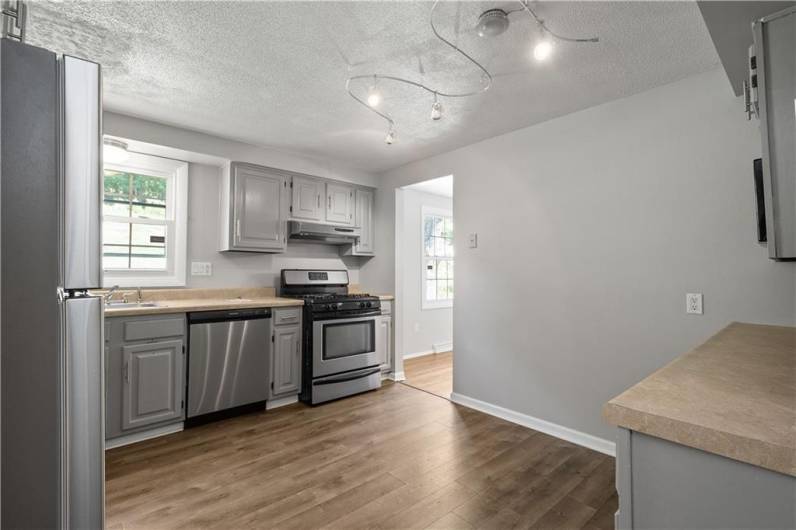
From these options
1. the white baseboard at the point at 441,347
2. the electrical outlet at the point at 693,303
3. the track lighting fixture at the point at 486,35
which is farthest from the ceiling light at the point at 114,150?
the white baseboard at the point at 441,347

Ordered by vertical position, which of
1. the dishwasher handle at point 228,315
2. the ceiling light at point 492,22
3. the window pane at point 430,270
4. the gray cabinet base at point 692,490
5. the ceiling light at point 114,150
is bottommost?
the gray cabinet base at point 692,490

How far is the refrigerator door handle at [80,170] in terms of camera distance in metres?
0.71

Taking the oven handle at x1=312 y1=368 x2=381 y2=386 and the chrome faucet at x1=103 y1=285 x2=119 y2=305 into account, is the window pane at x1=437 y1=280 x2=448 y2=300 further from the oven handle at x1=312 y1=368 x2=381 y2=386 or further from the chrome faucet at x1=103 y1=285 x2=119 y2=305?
the chrome faucet at x1=103 y1=285 x2=119 y2=305

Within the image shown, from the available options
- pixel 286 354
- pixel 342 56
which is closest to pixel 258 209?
pixel 286 354

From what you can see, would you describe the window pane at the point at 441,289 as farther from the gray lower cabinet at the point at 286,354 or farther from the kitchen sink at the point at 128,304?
the kitchen sink at the point at 128,304

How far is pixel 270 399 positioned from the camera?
129 inches

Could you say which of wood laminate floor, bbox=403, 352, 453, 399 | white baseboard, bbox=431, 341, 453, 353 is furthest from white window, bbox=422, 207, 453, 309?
wood laminate floor, bbox=403, 352, 453, 399

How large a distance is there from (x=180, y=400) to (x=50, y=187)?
2603mm

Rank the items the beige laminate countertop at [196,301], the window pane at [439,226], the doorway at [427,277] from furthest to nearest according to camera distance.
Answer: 1. the window pane at [439,226]
2. the doorway at [427,277]
3. the beige laminate countertop at [196,301]

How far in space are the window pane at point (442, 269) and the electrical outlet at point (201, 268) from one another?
125 inches

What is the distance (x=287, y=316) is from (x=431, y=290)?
2.63m

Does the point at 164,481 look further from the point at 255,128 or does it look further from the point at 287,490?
the point at 255,128

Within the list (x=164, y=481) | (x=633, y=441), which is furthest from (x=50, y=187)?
(x=164, y=481)

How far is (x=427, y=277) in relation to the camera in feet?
18.1
